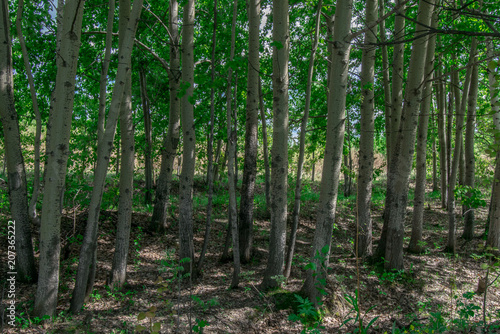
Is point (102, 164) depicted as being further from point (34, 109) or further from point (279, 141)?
point (34, 109)

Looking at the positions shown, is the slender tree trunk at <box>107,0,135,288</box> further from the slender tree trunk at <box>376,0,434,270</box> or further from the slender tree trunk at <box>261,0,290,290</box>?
the slender tree trunk at <box>376,0,434,270</box>

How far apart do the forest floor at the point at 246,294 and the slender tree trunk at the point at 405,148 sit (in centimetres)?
49

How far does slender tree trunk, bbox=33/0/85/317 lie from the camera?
3904mm

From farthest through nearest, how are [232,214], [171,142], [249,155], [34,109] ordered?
[171,142] → [249,155] → [34,109] → [232,214]

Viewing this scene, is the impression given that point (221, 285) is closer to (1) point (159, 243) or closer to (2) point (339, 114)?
(1) point (159, 243)

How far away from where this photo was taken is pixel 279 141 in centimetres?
497

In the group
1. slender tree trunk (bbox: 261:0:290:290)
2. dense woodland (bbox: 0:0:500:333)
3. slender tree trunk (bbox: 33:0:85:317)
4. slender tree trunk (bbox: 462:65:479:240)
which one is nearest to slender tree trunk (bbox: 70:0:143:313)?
dense woodland (bbox: 0:0:500:333)

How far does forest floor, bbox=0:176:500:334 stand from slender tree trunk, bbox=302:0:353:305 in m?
0.73

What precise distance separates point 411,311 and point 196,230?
561 centimetres

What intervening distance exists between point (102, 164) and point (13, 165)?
193 centimetres

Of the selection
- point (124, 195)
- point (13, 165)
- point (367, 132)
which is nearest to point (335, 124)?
point (367, 132)

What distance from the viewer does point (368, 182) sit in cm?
702

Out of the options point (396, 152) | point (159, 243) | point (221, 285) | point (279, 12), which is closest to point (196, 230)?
point (159, 243)

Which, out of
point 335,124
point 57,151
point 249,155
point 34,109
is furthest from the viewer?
point 249,155
